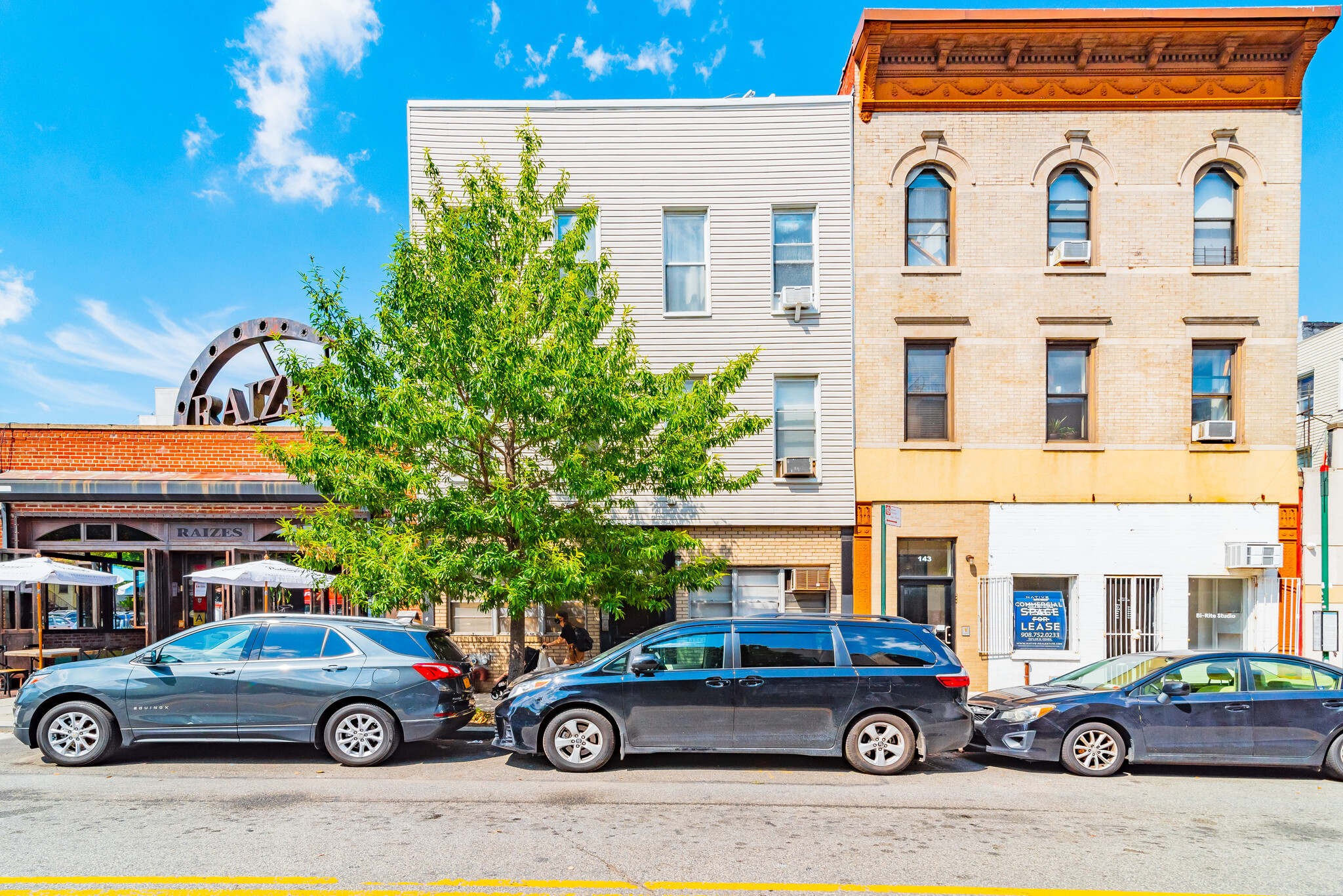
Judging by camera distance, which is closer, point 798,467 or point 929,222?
point 798,467

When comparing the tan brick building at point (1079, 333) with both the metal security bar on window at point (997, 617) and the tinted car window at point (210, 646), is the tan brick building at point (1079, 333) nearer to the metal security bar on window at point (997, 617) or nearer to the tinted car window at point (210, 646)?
the metal security bar on window at point (997, 617)

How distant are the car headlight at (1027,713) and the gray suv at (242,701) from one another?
240 inches

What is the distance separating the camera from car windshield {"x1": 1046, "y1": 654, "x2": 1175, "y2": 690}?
860 centimetres

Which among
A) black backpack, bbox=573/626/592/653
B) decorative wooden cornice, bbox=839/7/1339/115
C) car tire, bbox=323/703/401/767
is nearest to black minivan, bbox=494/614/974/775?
car tire, bbox=323/703/401/767

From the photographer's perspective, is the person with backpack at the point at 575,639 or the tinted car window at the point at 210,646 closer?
the tinted car window at the point at 210,646

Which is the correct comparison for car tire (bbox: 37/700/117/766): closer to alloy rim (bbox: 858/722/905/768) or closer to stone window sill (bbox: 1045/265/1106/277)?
alloy rim (bbox: 858/722/905/768)

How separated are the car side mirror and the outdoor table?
35.4 feet

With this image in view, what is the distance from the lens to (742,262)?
1409 cm

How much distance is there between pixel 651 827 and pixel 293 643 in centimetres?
469

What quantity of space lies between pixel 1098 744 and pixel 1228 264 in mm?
10016

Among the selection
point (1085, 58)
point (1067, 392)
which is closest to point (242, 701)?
point (1067, 392)

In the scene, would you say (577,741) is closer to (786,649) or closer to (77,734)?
(786,649)

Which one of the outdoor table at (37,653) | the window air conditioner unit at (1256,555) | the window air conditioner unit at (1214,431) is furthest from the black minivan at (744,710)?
the outdoor table at (37,653)

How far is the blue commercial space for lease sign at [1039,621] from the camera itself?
13.4 meters
